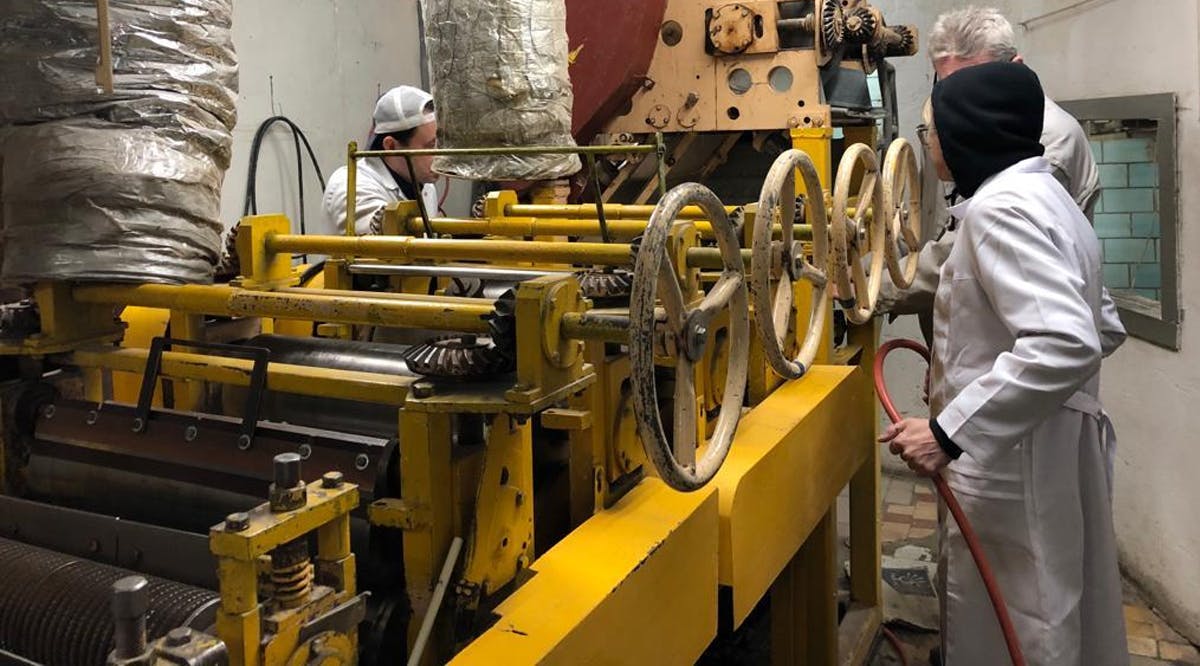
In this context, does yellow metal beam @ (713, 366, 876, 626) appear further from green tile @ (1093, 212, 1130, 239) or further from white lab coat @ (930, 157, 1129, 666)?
green tile @ (1093, 212, 1130, 239)

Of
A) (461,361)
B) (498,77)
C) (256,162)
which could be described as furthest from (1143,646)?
(256,162)

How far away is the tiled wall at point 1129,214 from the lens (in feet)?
11.1

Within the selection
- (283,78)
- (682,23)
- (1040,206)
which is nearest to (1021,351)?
(1040,206)

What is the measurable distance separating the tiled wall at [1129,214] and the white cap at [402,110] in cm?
244

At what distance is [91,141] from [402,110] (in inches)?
72.4

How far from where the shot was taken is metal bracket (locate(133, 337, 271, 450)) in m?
1.54

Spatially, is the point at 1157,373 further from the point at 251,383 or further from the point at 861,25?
the point at 251,383

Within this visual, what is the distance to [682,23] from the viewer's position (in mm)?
3520

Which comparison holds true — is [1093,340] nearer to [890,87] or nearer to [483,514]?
[483,514]

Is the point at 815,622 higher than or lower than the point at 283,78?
lower

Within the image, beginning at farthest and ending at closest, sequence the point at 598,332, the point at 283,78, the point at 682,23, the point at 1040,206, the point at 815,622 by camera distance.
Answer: the point at 283,78
the point at 682,23
the point at 815,622
the point at 1040,206
the point at 598,332

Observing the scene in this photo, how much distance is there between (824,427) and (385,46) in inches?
117

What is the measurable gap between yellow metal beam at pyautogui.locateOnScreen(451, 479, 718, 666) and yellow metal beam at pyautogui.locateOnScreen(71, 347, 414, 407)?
346 mm

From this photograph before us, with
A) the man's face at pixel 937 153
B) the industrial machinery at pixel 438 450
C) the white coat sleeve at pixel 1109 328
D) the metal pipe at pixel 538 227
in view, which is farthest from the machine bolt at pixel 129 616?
the white coat sleeve at pixel 1109 328
